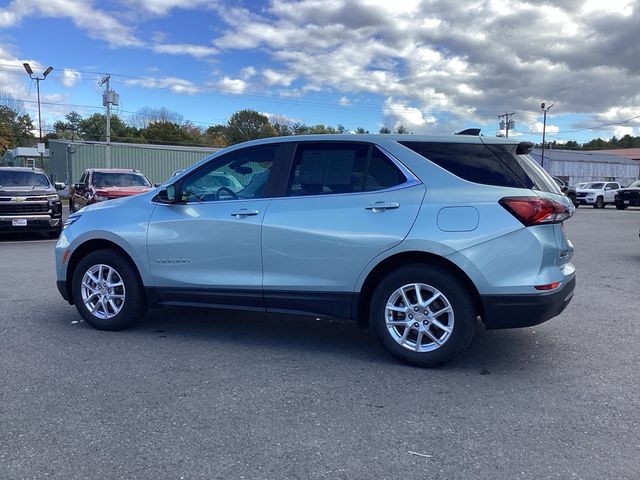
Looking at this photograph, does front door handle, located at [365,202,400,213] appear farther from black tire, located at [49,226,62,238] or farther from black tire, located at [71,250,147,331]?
black tire, located at [49,226,62,238]

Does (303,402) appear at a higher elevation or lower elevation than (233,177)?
lower

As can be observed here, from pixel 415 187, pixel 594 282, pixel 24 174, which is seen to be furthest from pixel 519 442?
pixel 24 174

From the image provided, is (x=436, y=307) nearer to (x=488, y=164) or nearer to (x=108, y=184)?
(x=488, y=164)

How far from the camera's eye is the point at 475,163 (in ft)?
14.5

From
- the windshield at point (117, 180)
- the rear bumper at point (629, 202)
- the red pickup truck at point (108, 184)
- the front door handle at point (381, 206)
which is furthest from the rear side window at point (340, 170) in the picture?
the rear bumper at point (629, 202)

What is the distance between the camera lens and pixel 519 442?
3252 mm

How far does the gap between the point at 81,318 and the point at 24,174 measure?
10.0 metres

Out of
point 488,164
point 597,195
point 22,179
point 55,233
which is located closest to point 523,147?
point 488,164

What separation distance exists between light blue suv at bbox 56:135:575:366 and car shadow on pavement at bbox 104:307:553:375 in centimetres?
35

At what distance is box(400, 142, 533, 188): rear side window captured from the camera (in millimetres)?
4324

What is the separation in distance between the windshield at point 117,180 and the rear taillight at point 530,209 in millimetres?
13341

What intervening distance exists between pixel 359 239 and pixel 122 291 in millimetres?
2496

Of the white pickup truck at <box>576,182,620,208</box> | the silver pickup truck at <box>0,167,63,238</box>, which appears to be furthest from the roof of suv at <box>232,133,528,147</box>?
the white pickup truck at <box>576,182,620,208</box>

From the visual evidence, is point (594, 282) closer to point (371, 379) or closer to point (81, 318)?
point (371, 379)
